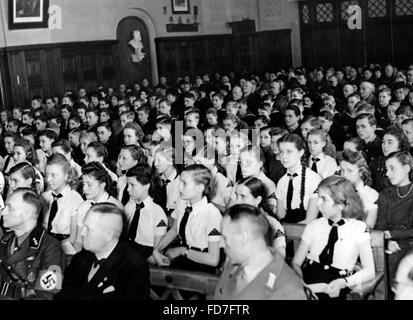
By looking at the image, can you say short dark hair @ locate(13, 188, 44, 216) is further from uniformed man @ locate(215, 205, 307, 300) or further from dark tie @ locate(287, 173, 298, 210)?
dark tie @ locate(287, 173, 298, 210)

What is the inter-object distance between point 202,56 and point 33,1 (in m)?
6.80

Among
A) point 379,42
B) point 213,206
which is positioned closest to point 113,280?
point 213,206

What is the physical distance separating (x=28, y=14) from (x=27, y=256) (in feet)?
43.9

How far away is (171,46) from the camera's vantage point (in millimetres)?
20125

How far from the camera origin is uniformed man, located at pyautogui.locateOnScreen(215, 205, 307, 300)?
123 inches

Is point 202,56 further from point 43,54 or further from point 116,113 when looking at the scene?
point 116,113

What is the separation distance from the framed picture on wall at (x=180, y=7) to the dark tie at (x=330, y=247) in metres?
17.0

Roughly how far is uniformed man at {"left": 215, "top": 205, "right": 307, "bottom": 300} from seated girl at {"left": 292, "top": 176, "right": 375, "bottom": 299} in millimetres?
846

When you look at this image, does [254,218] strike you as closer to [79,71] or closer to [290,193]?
[290,193]

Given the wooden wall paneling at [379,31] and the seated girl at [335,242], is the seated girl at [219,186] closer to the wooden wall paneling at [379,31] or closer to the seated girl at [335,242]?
the seated girl at [335,242]

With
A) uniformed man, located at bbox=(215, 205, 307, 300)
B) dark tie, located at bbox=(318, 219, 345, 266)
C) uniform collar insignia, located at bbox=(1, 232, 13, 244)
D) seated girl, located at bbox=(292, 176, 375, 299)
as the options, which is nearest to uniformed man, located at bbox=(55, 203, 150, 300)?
uniformed man, located at bbox=(215, 205, 307, 300)

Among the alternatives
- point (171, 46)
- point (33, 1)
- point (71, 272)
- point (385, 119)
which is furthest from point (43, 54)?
point (71, 272)

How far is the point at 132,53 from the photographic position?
19422 mm

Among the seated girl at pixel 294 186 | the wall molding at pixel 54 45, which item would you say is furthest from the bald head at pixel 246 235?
the wall molding at pixel 54 45
